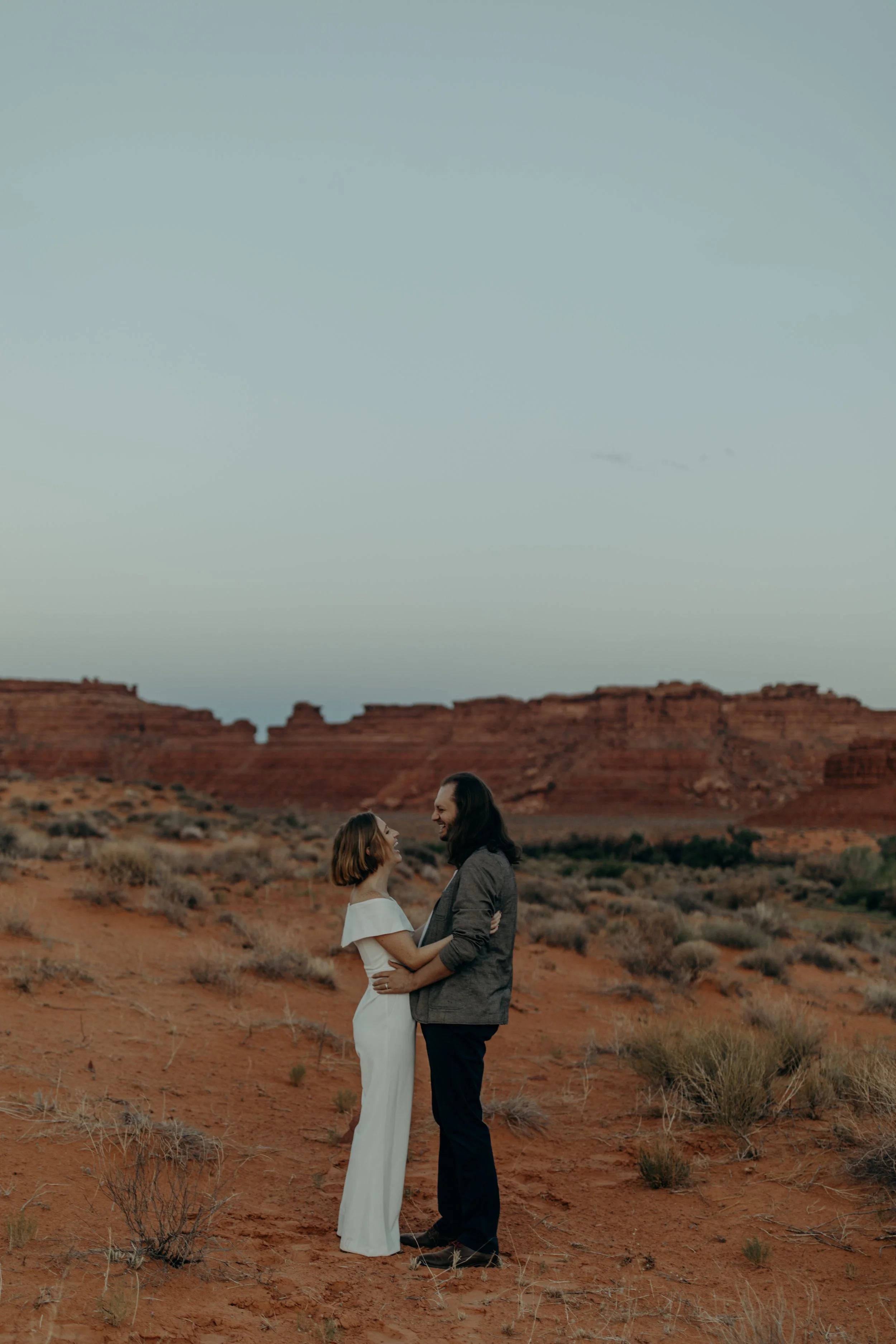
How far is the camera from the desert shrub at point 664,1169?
17.3ft

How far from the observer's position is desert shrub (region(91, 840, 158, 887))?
12.1m

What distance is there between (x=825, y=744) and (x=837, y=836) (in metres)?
34.6

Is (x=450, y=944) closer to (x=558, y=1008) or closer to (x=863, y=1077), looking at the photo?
(x=863, y=1077)

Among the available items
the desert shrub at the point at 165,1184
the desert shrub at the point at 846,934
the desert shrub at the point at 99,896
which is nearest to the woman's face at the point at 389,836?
the desert shrub at the point at 165,1184

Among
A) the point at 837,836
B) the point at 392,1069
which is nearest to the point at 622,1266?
the point at 392,1069

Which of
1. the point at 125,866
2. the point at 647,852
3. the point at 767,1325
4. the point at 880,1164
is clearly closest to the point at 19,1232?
the point at 767,1325

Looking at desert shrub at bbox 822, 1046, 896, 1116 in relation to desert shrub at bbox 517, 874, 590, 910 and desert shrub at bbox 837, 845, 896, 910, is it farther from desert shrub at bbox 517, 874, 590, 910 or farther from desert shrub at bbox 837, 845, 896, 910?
desert shrub at bbox 837, 845, 896, 910

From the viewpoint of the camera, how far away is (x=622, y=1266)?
423 centimetres

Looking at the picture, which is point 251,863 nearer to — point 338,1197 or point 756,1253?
point 338,1197

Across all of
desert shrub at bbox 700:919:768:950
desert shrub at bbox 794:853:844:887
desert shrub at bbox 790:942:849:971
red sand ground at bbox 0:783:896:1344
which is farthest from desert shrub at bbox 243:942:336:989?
desert shrub at bbox 794:853:844:887

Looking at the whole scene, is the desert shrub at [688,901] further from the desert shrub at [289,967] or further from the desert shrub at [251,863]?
the desert shrub at [289,967]

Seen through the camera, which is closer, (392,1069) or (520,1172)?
(392,1069)

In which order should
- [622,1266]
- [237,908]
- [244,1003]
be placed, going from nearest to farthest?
1. [622,1266]
2. [244,1003]
3. [237,908]

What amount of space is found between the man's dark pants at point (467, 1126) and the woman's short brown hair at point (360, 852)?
69 cm
